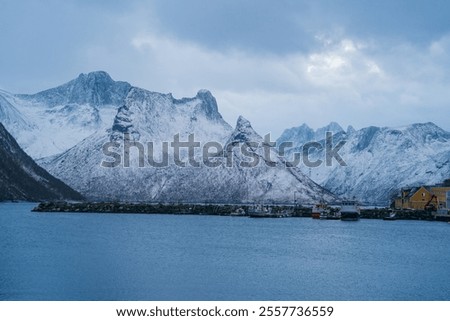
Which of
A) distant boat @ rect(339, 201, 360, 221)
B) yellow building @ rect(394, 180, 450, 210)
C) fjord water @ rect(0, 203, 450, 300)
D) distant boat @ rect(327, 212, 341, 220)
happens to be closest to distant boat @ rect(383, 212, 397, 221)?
distant boat @ rect(339, 201, 360, 221)

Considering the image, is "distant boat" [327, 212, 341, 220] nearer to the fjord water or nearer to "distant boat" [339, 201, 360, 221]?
"distant boat" [339, 201, 360, 221]

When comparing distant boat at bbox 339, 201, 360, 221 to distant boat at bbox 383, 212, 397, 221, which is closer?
distant boat at bbox 383, 212, 397, 221

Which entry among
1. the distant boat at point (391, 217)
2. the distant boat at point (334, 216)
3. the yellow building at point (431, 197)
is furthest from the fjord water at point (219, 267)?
the distant boat at point (334, 216)

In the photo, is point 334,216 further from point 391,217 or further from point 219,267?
point 219,267

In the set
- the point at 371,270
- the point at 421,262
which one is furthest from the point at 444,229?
the point at 371,270

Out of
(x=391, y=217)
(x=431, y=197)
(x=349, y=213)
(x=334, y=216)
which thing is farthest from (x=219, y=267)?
(x=431, y=197)

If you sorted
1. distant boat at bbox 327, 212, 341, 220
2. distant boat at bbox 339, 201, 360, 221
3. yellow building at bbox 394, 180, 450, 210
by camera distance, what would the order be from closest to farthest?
yellow building at bbox 394, 180, 450, 210
distant boat at bbox 339, 201, 360, 221
distant boat at bbox 327, 212, 341, 220

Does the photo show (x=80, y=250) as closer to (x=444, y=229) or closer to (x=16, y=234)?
(x=16, y=234)
